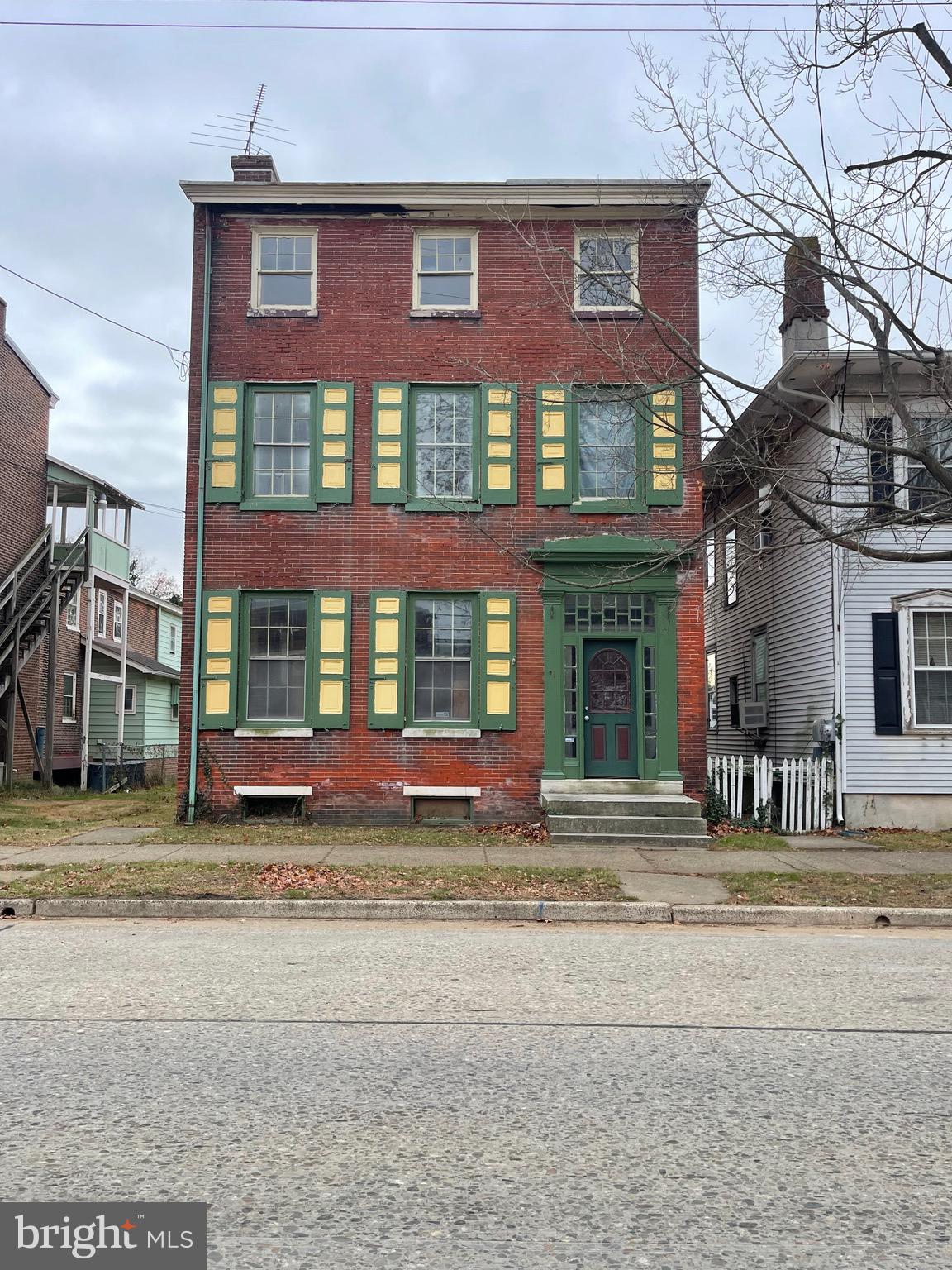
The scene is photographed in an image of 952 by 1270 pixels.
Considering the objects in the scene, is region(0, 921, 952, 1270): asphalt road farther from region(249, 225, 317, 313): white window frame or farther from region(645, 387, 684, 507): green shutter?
region(249, 225, 317, 313): white window frame

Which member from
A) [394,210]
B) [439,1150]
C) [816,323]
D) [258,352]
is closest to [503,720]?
[258,352]

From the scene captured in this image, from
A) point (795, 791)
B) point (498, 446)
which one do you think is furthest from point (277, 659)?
point (795, 791)

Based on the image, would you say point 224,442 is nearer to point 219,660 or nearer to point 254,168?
point 219,660

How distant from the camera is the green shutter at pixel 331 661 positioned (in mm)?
16172

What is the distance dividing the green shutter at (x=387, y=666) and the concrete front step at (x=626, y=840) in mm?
3173

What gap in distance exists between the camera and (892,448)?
434 inches

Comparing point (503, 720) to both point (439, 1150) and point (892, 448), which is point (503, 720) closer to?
point (892, 448)

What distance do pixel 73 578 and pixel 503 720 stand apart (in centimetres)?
1574

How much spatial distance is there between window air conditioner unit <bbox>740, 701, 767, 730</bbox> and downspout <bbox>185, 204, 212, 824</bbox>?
989cm

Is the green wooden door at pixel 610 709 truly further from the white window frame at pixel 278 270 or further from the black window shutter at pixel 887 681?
the white window frame at pixel 278 270

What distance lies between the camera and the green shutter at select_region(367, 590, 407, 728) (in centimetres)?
1617

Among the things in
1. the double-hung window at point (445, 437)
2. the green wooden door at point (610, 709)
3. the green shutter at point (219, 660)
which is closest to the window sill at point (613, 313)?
the double-hung window at point (445, 437)

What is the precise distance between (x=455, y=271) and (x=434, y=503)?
141 inches

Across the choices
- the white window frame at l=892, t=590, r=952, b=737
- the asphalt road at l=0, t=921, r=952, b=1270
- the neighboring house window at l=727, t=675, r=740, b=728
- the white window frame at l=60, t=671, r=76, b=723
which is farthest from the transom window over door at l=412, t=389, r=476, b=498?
the white window frame at l=60, t=671, r=76, b=723
